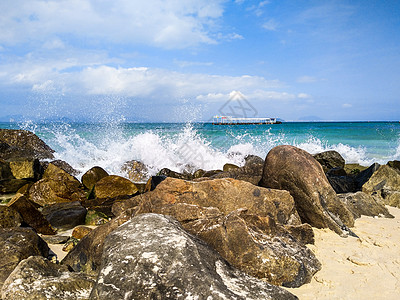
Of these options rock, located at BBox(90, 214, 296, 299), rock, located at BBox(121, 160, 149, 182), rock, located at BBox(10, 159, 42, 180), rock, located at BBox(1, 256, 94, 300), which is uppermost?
rock, located at BBox(90, 214, 296, 299)

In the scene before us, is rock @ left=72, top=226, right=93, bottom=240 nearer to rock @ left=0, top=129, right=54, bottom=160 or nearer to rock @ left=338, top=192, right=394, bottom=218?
rock @ left=338, top=192, right=394, bottom=218

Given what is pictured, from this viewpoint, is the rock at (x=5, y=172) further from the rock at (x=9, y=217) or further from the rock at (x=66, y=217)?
the rock at (x=9, y=217)

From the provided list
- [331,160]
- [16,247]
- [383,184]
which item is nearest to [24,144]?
[16,247]

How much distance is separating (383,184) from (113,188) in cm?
631

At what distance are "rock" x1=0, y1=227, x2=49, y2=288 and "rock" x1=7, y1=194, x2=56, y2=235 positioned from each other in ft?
4.70

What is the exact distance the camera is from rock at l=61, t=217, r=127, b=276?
11.1ft

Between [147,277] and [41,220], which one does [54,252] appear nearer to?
[41,220]

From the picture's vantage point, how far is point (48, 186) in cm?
734

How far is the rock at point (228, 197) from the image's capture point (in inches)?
167

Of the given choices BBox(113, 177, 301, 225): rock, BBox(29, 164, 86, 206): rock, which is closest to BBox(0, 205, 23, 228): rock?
BBox(113, 177, 301, 225): rock

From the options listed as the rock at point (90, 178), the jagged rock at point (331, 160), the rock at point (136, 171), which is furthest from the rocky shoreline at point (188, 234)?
the jagged rock at point (331, 160)

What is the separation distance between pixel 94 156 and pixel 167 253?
1178 centimetres

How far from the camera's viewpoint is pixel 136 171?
35.0 feet

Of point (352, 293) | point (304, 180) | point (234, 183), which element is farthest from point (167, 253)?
point (304, 180)
